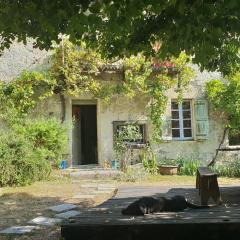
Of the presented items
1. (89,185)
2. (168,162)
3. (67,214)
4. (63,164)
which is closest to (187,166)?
(168,162)

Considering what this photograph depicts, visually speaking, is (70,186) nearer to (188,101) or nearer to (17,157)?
(17,157)

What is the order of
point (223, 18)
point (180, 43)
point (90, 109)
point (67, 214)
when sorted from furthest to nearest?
point (90, 109) → point (67, 214) → point (180, 43) → point (223, 18)

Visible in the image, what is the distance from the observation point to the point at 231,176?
14547 mm

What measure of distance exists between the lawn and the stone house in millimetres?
1853

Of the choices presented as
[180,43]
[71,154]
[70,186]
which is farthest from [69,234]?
[71,154]

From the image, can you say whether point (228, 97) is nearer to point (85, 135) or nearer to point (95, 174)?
point (85, 135)

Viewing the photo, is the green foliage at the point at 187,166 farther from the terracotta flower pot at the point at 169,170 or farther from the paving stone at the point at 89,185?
the paving stone at the point at 89,185

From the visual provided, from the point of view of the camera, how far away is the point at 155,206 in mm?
6113

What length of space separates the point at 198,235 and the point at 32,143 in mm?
8263

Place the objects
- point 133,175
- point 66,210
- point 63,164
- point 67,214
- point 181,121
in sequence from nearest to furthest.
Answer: point 67,214 < point 66,210 < point 133,175 < point 63,164 < point 181,121

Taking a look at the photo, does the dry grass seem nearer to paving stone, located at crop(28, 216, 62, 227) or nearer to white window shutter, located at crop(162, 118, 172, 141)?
paving stone, located at crop(28, 216, 62, 227)

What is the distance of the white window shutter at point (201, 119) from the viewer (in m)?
15.6

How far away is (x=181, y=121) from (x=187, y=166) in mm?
1845

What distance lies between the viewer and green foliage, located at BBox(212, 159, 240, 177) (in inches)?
575
